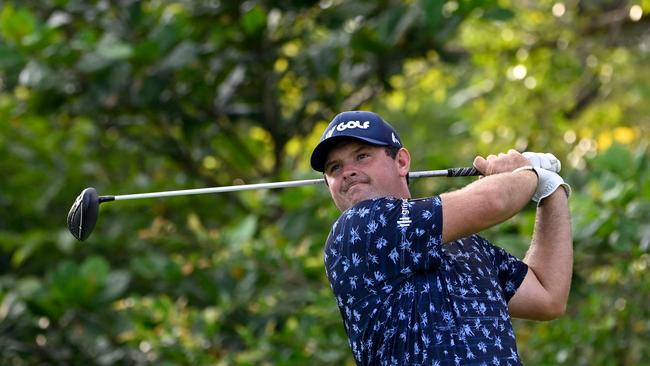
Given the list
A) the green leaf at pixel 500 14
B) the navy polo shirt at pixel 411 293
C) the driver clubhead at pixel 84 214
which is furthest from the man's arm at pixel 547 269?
the green leaf at pixel 500 14

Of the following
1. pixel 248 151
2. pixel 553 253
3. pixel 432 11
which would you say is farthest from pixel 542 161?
pixel 248 151

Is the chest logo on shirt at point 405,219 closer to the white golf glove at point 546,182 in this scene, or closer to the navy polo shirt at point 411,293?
the navy polo shirt at point 411,293

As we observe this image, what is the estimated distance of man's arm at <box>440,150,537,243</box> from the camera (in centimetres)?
328

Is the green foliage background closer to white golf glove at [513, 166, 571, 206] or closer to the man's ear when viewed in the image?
white golf glove at [513, 166, 571, 206]

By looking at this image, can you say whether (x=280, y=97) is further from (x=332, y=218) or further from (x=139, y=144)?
(x=332, y=218)

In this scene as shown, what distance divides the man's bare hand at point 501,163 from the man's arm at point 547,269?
0.17 meters

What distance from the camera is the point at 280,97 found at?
7.42m

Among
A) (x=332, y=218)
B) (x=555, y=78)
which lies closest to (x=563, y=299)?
(x=332, y=218)

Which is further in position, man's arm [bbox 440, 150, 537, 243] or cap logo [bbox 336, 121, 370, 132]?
cap logo [bbox 336, 121, 370, 132]

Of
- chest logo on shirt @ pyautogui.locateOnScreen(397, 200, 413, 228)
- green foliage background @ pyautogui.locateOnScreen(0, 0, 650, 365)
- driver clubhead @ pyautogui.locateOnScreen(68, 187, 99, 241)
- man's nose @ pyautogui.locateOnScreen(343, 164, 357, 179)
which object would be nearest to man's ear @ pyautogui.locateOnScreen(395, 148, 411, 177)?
man's nose @ pyautogui.locateOnScreen(343, 164, 357, 179)

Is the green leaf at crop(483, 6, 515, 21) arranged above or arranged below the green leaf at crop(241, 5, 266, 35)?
above

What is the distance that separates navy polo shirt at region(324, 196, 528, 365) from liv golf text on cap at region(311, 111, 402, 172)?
172 mm

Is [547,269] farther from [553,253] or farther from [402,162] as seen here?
[402,162]

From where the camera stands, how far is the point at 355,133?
11.4 ft
